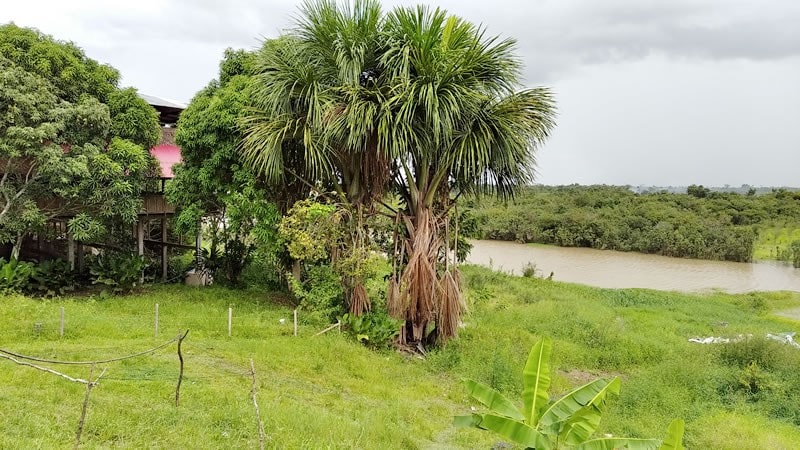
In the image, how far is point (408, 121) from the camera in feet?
27.7

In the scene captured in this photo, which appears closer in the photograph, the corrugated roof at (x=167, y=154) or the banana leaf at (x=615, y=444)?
the banana leaf at (x=615, y=444)

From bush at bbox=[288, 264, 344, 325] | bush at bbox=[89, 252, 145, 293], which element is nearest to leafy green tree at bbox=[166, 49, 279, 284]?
bush at bbox=[288, 264, 344, 325]

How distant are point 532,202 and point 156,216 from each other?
1427 inches

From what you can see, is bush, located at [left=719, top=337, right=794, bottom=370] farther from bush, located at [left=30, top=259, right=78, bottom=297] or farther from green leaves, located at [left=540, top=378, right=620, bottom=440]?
bush, located at [left=30, top=259, right=78, bottom=297]

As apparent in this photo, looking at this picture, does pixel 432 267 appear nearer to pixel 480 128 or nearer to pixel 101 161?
pixel 480 128

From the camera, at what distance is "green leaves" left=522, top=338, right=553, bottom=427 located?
4480 mm

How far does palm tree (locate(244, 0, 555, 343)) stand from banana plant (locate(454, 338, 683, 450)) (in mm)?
4670

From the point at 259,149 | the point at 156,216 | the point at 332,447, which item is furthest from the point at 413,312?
the point at 156,216

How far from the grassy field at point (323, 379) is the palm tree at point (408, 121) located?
1.78m

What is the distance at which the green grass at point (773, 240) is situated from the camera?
104 ft

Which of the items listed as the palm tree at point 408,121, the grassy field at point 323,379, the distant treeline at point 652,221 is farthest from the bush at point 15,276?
the distant treeline at point 652,221

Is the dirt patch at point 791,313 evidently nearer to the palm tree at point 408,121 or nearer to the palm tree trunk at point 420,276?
the palm tree at point 408,121

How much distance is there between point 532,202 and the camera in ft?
147

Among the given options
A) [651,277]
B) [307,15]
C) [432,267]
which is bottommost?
[651,277]
